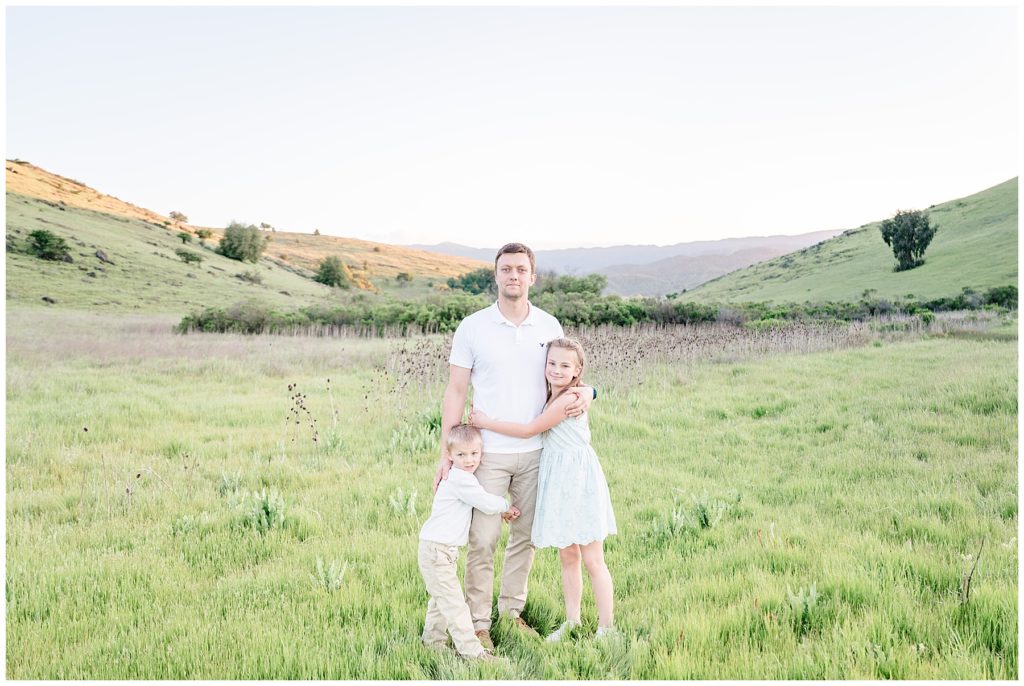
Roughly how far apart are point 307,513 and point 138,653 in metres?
2.44

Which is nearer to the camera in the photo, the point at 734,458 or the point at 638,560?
the point at 638,560

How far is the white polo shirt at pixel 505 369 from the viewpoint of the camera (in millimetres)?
4137

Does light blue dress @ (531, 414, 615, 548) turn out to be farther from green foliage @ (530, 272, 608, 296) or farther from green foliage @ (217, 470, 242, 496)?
green foliage @ (530, 272, 608, 296)

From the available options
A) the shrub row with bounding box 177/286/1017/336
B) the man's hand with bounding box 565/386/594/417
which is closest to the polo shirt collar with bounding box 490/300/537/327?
the man's hand with bounding box 565/386/594/417

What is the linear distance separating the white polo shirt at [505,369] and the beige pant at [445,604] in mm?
710

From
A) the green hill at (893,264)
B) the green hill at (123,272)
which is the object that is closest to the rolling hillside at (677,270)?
the green hill at (893,264)

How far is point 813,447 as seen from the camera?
29.8 feet

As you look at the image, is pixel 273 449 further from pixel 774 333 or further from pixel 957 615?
pixel 774 333

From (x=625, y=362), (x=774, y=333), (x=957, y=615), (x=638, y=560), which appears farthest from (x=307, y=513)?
(x=774, y=333)

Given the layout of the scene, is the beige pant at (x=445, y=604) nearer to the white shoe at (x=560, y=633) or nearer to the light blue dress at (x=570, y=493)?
the white shoe at (x=560, y=633)

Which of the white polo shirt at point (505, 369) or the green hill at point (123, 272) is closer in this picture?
the white polo shirt at point (505, 369)

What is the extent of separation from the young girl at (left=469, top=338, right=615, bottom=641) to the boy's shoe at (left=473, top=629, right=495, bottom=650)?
1.31ft

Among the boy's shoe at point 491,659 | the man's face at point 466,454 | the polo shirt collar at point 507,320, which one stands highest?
the polo shirt collar at point 507,320

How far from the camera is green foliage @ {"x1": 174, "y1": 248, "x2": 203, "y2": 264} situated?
53.6 meters
